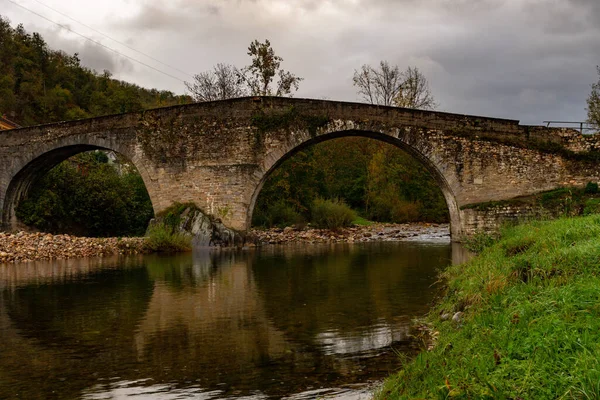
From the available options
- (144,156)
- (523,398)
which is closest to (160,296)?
(523,398)

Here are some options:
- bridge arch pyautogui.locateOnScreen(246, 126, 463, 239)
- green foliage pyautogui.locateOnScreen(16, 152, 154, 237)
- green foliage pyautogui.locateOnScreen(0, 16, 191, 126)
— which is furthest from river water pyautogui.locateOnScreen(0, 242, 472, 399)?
green foliage pyautogui.locateOnScreen(0, 16, 191, 126)

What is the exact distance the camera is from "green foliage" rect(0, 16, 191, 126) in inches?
1827

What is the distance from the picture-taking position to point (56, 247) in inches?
657

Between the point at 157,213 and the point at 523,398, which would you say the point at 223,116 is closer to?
the point at 157,213

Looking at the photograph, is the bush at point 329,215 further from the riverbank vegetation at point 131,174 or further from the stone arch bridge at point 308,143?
the stone arch bridge at point 308,143

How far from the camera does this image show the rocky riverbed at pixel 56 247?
15609 mm

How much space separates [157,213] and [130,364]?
15.6 metres

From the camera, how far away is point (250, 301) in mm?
8359

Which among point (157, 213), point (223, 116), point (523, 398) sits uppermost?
point (223, 116)

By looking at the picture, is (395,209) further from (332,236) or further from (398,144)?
(398,144)

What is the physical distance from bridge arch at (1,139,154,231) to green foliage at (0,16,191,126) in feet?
56.8

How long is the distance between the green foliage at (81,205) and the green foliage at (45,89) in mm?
16879

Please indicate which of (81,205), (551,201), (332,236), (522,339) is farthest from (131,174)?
(522,339)

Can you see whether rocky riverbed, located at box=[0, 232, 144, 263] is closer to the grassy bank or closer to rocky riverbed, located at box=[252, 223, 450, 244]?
rocky riverbed, located at box=[252, 223, 450, 244]
